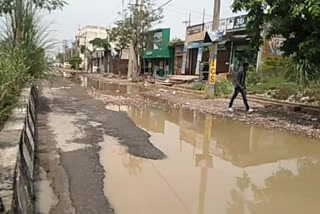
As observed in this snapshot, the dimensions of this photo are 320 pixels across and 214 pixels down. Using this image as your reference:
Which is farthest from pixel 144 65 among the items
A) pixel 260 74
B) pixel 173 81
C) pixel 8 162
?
pixel 8 162

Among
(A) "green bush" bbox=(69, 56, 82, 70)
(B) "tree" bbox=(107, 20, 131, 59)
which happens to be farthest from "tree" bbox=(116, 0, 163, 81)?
(A) "green bush" bbox=(69, 56, 82, 70)

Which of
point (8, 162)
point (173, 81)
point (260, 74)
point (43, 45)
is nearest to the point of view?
point (8, 162)

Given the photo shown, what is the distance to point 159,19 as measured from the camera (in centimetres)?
3278

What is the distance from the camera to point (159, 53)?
37.6 meters

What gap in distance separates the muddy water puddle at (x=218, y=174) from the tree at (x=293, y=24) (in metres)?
2.32

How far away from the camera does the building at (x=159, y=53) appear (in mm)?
36688

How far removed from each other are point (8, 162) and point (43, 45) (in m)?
7.83

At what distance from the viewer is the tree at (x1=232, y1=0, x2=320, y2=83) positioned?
859 cm

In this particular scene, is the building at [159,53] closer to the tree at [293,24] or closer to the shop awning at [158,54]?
the shop awning at [158,54]

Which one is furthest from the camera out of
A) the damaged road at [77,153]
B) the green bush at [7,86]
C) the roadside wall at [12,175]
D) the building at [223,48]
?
the building at [223,48]

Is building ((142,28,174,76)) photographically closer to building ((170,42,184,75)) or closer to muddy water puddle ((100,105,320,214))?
building ((170,42,184,75))

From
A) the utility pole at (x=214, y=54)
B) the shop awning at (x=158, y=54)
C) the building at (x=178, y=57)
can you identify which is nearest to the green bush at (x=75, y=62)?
the shop awning at (x=158, y=54)

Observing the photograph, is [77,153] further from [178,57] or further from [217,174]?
[178,57]

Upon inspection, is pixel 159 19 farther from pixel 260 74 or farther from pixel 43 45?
pixel 43 45
